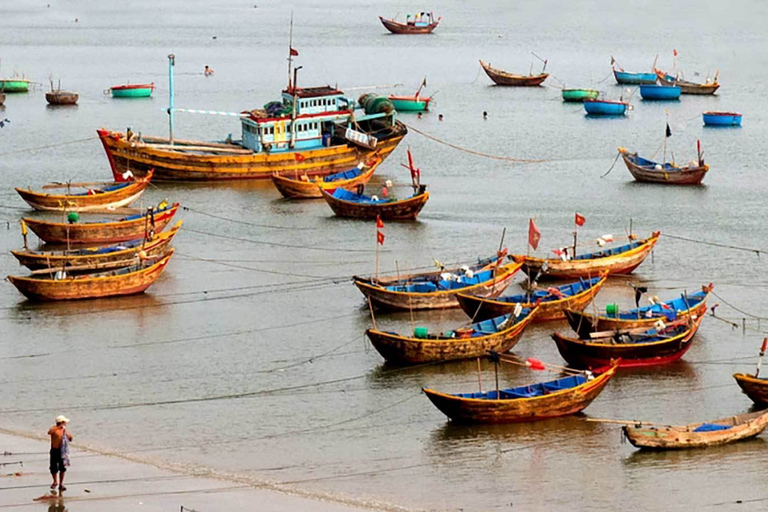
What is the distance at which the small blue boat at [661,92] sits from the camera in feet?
280

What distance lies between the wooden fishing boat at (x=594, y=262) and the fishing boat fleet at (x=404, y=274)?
0.04 meters

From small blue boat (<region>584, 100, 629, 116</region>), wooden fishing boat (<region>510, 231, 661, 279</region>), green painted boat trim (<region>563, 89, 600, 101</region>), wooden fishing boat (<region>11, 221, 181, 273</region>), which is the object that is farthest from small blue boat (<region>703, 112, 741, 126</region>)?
wooden fishing boat (<region>11, 221, 181, 273</region>)

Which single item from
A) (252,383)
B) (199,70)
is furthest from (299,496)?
(199,70)

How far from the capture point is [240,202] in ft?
176

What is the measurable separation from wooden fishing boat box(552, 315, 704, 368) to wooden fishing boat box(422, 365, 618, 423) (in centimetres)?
242

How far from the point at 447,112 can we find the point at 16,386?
173ft

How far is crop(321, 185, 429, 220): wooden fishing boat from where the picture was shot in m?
48.6

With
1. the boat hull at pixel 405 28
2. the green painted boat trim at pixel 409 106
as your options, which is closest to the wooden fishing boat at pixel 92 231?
the green painted boat trim at pixel 409 106

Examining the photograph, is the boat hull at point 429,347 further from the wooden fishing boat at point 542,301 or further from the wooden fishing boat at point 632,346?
the wooden fishing boat at point 542,301

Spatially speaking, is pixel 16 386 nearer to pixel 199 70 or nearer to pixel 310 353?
pixel 310 353

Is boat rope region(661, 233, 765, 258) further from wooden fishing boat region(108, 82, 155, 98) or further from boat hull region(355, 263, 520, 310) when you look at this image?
wooden fishing boat region(108, 82, 155, 98)

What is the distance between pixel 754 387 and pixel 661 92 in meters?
58.9

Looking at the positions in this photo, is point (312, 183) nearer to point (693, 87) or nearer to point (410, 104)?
point (410, 104)

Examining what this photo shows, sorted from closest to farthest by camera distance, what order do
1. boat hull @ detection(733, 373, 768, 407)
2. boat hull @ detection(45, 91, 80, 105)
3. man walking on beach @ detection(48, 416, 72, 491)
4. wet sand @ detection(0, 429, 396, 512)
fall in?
man walking on beach @ detection(48, 416, 72, 491)
wet sand @ detection(0, 429, 396, 512)
boat hull @ detection(733, 373, 768, 407)
boat hull @ detection(45, 91, 80, 105)
